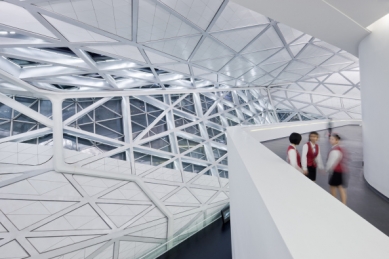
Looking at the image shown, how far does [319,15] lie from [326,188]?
4548 mm

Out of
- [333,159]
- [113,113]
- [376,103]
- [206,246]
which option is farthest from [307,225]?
[113,113]

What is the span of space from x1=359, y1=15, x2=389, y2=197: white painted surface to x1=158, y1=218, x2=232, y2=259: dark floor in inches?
419

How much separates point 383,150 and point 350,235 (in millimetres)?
5044

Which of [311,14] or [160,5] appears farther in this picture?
[160,5]

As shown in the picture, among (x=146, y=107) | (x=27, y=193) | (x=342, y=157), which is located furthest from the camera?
(x=146, y=107)

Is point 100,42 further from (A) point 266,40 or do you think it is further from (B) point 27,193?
(A) point 266,40

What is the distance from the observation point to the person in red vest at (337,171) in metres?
4.16

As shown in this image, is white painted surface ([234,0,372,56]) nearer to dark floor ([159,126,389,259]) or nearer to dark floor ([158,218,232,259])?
dark floor ([159,126,389,259])

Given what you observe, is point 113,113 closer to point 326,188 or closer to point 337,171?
point 326,188

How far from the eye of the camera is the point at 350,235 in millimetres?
1455

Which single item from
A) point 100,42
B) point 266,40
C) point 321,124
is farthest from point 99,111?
point 321,124

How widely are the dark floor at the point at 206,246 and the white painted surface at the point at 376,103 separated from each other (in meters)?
10.6

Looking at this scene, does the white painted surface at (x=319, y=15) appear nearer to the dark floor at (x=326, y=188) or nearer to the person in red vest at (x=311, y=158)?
the person in red vest at (x=311, y=158)

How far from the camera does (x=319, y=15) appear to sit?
4.95m
